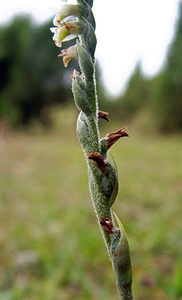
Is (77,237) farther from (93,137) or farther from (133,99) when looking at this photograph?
(133,99)

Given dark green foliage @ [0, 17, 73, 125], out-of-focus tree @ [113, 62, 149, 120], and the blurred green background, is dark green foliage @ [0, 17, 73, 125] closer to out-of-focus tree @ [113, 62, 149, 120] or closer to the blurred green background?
out-of-focus tree @ [113, 62, 149, 120]

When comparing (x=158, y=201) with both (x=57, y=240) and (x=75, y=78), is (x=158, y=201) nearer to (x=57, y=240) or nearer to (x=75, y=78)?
(x=57, y=240)

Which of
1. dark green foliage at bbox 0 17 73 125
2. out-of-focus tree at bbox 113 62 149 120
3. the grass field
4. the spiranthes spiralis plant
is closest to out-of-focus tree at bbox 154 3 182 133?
out-of-focus tree at bbox 113 62 149 120

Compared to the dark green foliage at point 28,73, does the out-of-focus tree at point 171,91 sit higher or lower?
lower

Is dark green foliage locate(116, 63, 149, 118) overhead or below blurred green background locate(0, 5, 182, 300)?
overhead

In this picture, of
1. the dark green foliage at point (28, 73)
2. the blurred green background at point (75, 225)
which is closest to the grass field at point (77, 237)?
the blurred green background at point (75, 225)

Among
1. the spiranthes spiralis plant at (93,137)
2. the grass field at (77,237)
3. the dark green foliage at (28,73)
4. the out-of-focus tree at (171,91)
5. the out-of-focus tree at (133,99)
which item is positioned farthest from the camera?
the out-of-focus tree at (133,99)

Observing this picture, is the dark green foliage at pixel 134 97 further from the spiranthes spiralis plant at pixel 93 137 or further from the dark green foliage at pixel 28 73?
the spiranthes spiralis plant at pixel 93 137

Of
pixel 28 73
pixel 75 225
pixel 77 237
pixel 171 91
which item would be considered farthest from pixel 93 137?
pixel 28 73
